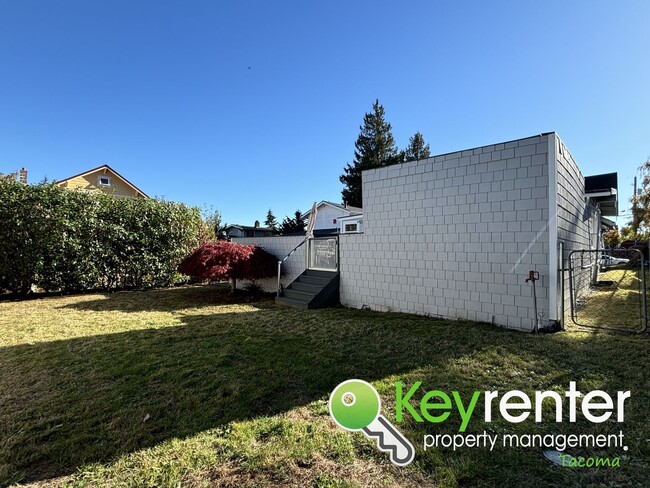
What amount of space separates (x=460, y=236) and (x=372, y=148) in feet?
83.8

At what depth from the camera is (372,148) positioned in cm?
2958

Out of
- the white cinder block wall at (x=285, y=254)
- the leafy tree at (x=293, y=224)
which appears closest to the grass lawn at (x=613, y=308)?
the white cinder block wall at (x=285, y=254)

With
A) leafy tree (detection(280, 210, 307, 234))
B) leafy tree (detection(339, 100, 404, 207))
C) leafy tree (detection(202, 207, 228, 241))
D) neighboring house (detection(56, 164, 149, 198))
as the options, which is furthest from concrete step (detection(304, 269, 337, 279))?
leafy tree (detection(280, 210, 307, 234))

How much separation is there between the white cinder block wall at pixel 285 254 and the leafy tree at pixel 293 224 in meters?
21.5

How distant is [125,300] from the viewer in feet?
27.5

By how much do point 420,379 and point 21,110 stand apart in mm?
17452

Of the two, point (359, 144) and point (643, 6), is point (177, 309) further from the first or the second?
point (359, 144)

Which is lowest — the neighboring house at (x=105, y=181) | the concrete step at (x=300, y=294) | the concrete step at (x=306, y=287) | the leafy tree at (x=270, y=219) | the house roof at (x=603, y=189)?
the concrete step at (x=300, y=294)

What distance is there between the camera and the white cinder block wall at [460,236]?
5035 mm

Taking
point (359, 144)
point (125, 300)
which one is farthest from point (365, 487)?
point (359, 144)

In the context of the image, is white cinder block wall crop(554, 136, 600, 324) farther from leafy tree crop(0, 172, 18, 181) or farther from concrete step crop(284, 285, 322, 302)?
leafy tree crop(0, 172, 18, 181)

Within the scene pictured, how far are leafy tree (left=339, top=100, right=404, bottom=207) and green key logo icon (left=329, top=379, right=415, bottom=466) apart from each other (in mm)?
27013

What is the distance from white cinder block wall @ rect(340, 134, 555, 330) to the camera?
16.5ft

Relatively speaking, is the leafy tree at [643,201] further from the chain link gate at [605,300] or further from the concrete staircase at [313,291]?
the concrete staircase at [313,291]
